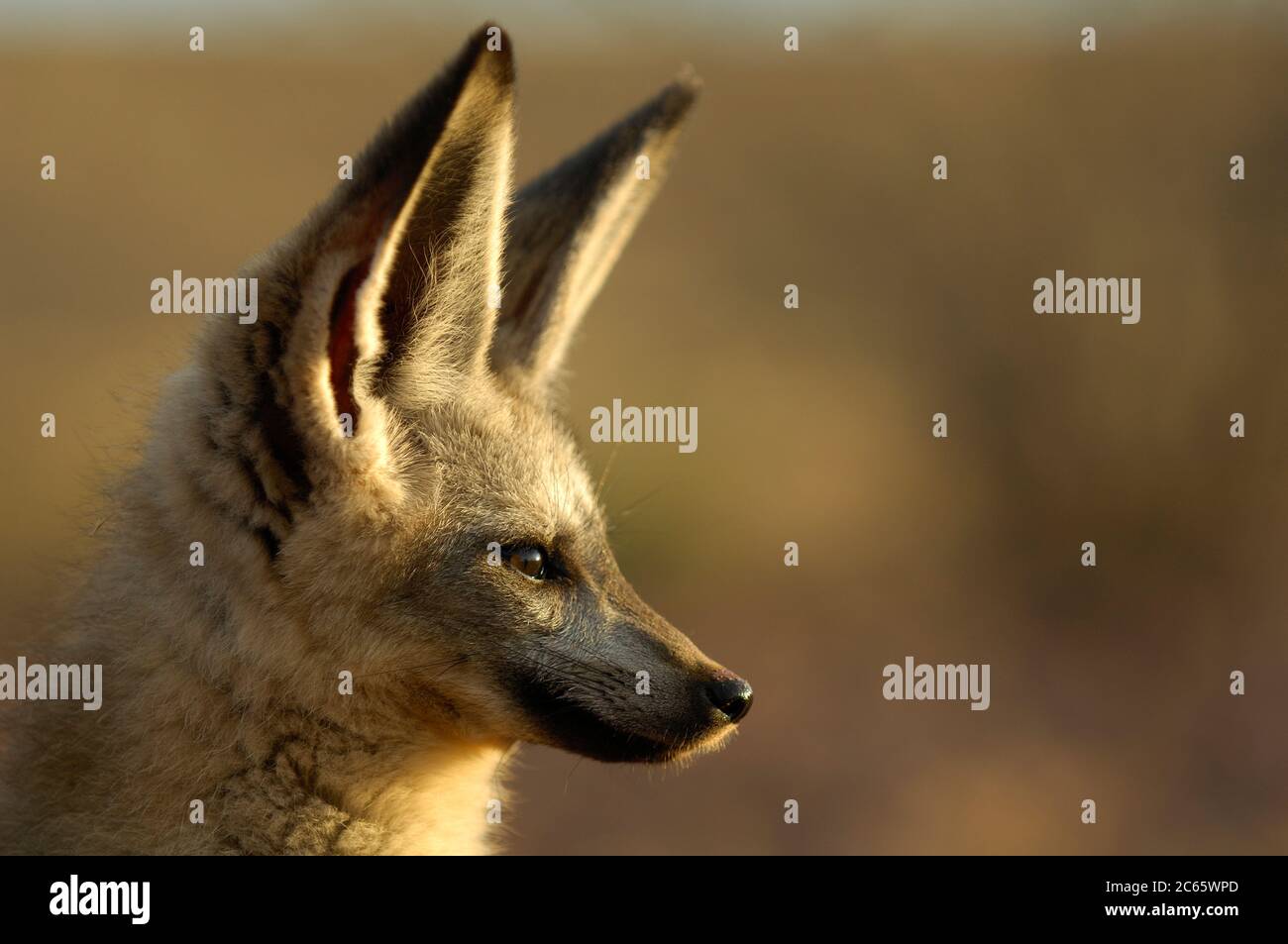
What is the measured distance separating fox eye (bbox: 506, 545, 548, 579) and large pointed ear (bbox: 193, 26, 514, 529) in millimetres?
443

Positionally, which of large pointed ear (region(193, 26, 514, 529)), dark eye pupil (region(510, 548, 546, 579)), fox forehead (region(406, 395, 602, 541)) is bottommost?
dark eye pupil (region(510, 548, 546, 579))

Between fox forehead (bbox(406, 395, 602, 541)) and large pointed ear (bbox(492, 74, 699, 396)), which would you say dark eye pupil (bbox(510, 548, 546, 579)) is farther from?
large pointed ear (bbox(492, 74, 699, 396))

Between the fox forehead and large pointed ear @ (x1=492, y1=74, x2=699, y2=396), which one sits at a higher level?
large pointed ear @ (x1=492, y1=74, x2=699, y2=396)

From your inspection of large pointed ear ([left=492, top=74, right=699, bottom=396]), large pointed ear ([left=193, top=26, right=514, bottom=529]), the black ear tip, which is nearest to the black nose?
large pointed ear ([left=193, top=26, right=514, bottom=529])

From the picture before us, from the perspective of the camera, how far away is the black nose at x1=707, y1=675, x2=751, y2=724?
12.8 ft

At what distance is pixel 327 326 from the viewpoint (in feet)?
11.7

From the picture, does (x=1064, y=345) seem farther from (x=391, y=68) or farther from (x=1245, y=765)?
(x=391, y=68)

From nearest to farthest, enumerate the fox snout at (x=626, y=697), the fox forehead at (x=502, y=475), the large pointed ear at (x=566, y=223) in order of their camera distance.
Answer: the fox snout at (x=626, y=697) → the fox forehead at (x=502, y=475) → the large pointed ear at (x=566, y=223)

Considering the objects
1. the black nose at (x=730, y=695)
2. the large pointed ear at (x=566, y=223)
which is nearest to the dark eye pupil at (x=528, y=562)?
the black nose at (x=730, y=695)

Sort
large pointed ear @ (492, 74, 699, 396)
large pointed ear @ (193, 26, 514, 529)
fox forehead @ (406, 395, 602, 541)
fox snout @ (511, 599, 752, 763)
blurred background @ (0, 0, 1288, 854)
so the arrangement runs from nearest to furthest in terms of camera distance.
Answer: large pointed ear @ (193, 26, 514, 529) → fox snout @ (511, 599, 752, 763) → fox forehead @ (406, 395, 602, 541) → large pointed ear @ (492, 74, 699, 396) → blurred background @ (0, 0, 1288, 854)

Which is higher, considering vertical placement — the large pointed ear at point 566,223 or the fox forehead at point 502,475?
the large pointed ear at point 566,223

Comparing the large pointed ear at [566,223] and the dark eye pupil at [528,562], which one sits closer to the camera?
the dark eye pupil at [528,562]

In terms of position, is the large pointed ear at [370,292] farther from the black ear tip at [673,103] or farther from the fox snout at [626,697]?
the black ear tip at [673,103]

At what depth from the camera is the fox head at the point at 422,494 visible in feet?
11.6
